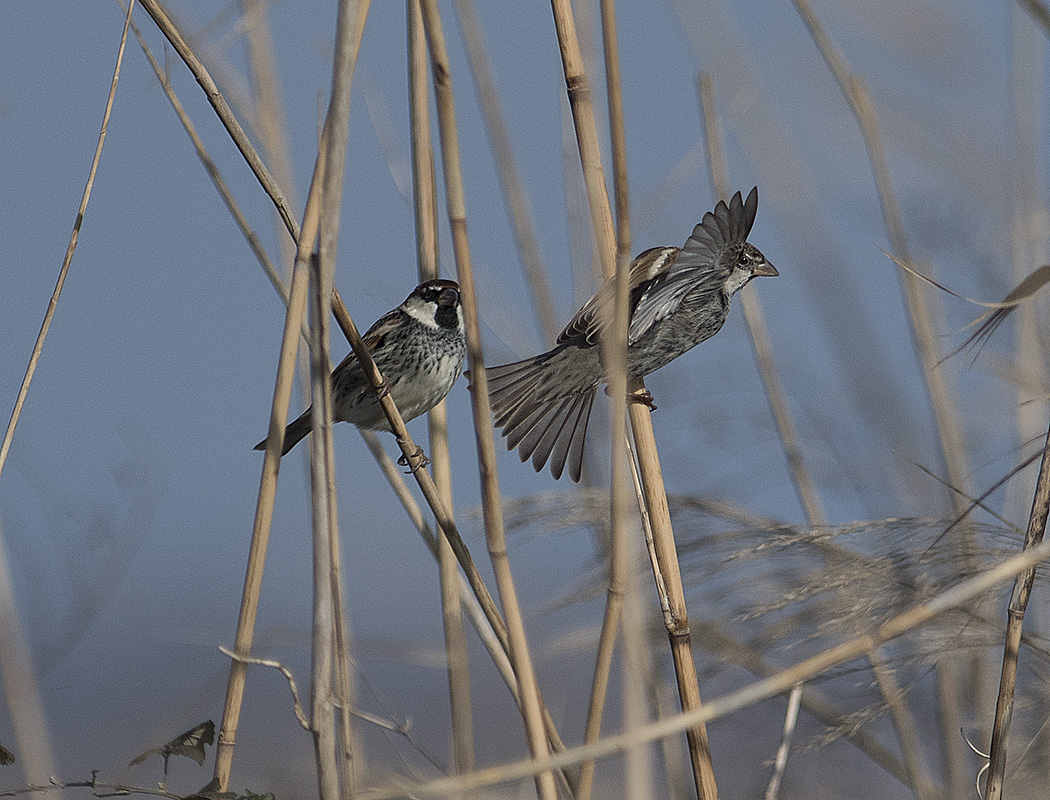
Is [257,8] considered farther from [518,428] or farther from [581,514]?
[581,514]

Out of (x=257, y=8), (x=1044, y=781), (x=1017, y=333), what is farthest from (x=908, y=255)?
(x=257, y=8)

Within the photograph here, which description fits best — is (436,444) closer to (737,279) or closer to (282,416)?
(282,416)

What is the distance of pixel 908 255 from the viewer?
1792 millimetres

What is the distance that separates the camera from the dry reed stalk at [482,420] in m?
0.99

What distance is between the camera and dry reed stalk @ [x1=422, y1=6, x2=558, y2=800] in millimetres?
989

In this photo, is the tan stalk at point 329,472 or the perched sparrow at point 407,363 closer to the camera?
the tan stalk at point 329,472

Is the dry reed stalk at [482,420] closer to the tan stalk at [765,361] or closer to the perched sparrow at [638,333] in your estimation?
the perched sparrow at [638,333]

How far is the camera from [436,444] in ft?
5.06

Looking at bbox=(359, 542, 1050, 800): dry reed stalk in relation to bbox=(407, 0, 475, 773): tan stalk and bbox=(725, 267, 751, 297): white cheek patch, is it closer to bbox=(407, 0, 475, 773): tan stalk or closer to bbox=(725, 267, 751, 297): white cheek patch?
bbox=(407, 0, 475, 773): tan stalk

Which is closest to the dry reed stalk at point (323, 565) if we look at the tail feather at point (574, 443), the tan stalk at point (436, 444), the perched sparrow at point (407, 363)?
the tan stalk at point (436, 444)

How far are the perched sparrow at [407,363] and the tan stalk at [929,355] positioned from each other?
92 cm

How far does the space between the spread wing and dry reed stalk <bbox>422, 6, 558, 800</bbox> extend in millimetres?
187

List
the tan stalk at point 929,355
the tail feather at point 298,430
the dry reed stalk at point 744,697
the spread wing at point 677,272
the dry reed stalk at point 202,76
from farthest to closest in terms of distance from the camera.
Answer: the tail feather at point 298,430 → the tan stalk at point 929,355 → the spread wing at point 677,272 → the dry reed stalk at point 202,76 → the dry reed stalk at point 744,697

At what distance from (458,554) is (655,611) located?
0.44 metres
